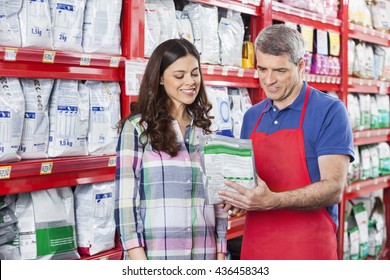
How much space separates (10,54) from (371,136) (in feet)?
13.8

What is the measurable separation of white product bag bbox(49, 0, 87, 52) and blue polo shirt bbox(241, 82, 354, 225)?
3.52ft

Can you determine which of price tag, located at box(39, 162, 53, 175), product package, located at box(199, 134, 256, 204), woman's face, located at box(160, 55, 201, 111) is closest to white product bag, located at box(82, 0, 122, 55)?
price tag, located at box(39, 162, 53, 175)

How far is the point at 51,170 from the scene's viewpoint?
2701 mm

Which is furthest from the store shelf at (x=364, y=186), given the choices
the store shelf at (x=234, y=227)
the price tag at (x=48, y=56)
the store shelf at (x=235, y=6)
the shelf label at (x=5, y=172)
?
the shelf label at (x=5, y=172)

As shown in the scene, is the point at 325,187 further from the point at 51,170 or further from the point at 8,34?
the point at 8,34

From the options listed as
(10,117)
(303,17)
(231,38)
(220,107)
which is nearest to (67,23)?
(10,117)

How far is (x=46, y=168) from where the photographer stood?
268cm

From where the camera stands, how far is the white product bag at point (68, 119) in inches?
111

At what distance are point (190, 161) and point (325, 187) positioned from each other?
0.51 meters

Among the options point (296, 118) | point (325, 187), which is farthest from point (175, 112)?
point (325, 187)

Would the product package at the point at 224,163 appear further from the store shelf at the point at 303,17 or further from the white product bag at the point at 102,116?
the store shelf at the point at 303,17

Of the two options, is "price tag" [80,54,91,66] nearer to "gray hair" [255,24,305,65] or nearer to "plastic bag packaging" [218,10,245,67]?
"gray hair" [255,24,305,65]

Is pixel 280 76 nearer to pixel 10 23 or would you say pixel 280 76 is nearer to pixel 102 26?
pixel 102 26

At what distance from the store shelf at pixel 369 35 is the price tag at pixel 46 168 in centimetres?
362
